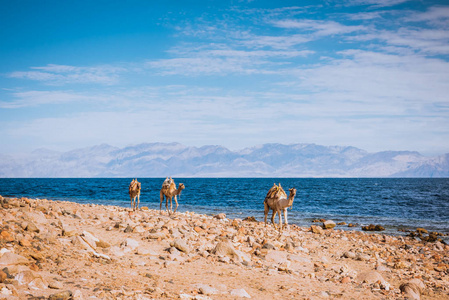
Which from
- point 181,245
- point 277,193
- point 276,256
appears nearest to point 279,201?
point 277,193

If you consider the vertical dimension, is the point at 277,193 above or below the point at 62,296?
above

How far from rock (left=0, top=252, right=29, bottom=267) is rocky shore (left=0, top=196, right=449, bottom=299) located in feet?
0.07

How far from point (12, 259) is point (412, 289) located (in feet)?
34.4

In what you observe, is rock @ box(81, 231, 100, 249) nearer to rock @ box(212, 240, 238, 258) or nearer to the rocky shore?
the rocky shore

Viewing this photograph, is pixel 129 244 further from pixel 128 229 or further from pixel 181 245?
pixel 128 229

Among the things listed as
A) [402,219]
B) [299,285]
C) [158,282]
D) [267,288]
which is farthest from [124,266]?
[402,219]

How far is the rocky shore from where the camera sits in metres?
8.03

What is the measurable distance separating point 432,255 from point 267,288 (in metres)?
11.5

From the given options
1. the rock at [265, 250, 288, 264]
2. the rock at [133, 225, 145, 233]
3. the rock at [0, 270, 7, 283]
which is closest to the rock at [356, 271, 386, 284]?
the rock at [265, 250, 288, 264]

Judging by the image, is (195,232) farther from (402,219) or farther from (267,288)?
(402,219)

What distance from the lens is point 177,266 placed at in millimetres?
10523

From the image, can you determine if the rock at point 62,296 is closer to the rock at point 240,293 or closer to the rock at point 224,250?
the rock at point 240,293

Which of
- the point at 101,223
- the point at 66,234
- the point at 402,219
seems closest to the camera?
the point at 66,234

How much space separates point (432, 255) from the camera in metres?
17.1
